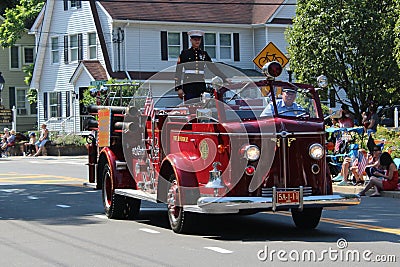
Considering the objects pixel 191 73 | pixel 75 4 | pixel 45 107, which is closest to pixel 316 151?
pixel 191 73

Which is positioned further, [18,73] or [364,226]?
[18,73]

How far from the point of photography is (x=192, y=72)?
13.8 metres

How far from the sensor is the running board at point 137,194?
13.3 m

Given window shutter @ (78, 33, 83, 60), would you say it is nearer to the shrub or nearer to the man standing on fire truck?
the shrub

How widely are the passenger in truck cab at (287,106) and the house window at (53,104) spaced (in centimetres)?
3940

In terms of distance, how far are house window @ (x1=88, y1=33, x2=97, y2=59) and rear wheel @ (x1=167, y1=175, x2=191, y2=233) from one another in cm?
3514

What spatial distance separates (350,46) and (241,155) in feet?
83.0

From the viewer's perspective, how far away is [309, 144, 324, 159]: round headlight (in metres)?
12.1

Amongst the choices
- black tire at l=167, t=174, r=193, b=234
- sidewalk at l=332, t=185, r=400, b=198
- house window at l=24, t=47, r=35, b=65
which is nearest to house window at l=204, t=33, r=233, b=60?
house window at l=24, t=47, r=35, b=65

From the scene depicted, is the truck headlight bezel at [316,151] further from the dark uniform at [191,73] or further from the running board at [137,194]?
the running board at [137,194]

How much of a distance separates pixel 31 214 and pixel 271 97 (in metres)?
5.88

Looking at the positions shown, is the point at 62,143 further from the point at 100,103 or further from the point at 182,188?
the point at 182,188

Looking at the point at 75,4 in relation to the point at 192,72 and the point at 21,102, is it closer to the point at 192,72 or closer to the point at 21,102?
the point at 21,102

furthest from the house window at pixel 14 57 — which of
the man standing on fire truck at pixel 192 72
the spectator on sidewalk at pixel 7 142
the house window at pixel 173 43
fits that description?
the man standing on fire truck at pixel 192 72
